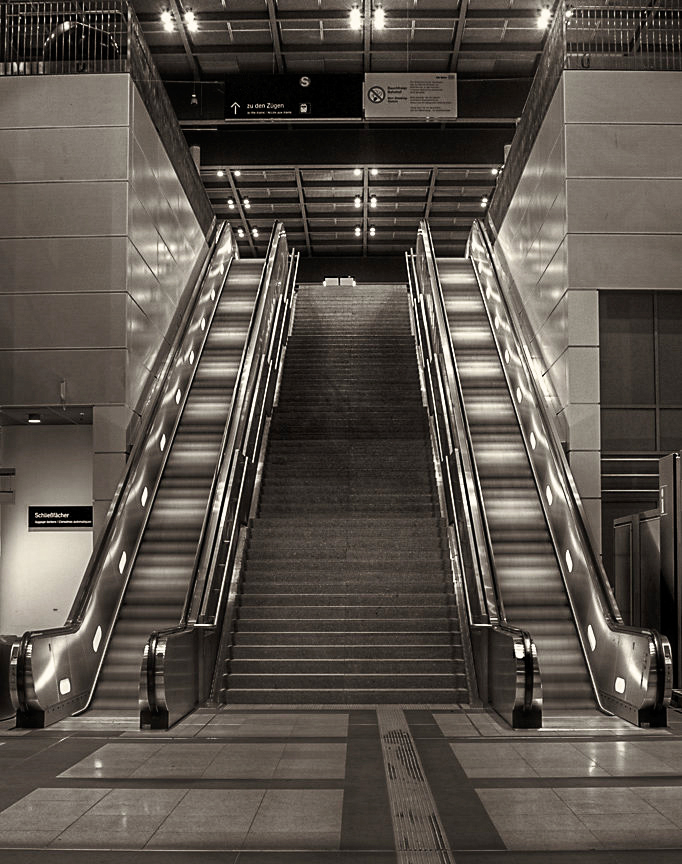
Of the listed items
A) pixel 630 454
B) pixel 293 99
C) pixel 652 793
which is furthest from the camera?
pixel 293 99

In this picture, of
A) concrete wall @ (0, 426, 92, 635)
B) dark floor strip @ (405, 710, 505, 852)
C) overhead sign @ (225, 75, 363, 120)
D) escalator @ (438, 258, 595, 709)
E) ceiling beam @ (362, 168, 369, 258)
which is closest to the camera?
dark floor strip @ (405, 710, 505, 852)

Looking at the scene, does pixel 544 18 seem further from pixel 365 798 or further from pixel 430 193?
pixel 365 798

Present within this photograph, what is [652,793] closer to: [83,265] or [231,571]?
[231,571]

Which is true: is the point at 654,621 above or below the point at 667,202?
below

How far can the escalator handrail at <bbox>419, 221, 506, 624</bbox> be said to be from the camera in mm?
9062

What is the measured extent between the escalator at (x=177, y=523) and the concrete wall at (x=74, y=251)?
779 mm

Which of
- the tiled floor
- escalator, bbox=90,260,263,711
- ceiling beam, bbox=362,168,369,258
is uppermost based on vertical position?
ceiling beam, bbox=362,168,369,258

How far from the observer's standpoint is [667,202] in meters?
11.8

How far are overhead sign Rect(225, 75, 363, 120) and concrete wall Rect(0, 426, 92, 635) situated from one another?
7.91 meters

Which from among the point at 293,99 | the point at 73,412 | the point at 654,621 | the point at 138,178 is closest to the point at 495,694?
the point at 654,621

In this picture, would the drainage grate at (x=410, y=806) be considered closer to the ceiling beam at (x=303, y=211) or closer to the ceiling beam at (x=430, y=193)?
the ceiling beam at (x=303, y=211)

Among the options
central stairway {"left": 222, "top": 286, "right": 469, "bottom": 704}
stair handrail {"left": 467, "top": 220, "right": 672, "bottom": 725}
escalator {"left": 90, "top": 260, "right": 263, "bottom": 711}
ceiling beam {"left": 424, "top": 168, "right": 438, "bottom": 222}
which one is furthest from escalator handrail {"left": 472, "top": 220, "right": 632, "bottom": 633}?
ceiling beam {"left": 424, "top": 168, "right": 438, "bottom": 222}

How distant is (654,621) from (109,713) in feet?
16.4

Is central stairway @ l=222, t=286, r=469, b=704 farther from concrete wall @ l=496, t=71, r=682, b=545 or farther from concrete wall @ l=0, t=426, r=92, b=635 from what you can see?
concrete wall @ l=0, t=426, r=92, b=635
